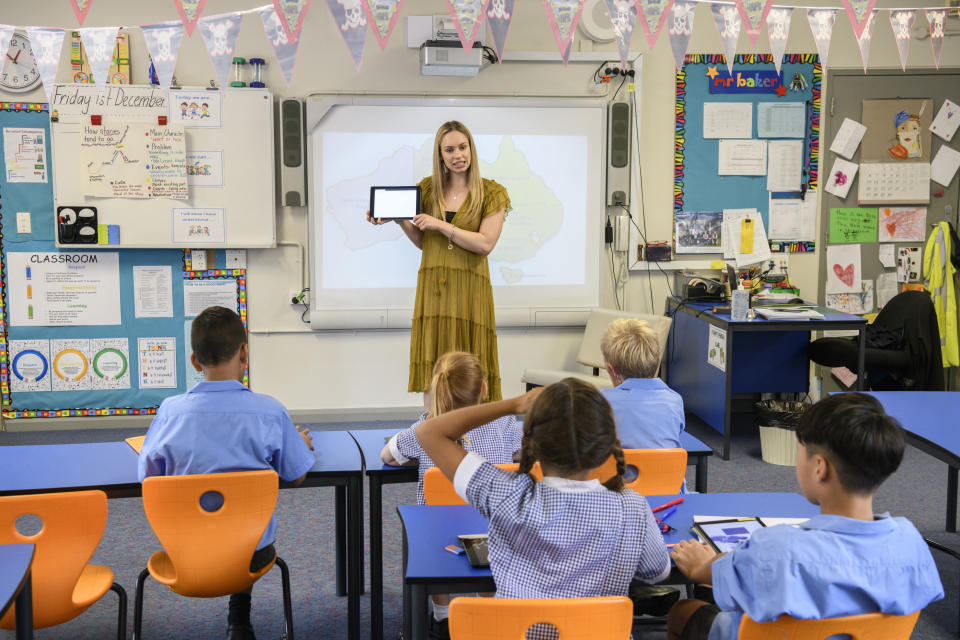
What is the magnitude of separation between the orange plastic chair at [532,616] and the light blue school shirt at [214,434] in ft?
3.21

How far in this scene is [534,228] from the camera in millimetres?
5285

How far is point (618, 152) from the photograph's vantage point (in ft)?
17.2

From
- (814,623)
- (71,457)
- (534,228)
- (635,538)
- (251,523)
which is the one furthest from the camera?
(534,228)

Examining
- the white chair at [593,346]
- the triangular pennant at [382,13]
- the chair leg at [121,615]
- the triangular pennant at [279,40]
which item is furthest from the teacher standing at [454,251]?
the chair leg at [121,615]

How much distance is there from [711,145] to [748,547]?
420 centimetres

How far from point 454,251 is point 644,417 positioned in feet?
5.06

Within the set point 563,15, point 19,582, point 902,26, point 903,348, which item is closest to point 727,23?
point 563,15

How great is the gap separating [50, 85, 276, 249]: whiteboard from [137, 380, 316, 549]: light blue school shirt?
9.57 ft

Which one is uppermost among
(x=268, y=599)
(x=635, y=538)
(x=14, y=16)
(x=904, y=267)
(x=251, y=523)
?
(x=14, y=16)

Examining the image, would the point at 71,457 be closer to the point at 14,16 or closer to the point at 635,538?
the point at 635,538

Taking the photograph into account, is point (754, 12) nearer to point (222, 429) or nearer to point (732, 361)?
point (732, 361)

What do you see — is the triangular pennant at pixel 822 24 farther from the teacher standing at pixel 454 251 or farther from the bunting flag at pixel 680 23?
the teacher standing at pixel 454 251

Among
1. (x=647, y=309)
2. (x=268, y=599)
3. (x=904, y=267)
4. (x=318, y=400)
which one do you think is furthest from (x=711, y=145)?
(x=268, y=599)

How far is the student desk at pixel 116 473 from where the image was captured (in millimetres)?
2270
